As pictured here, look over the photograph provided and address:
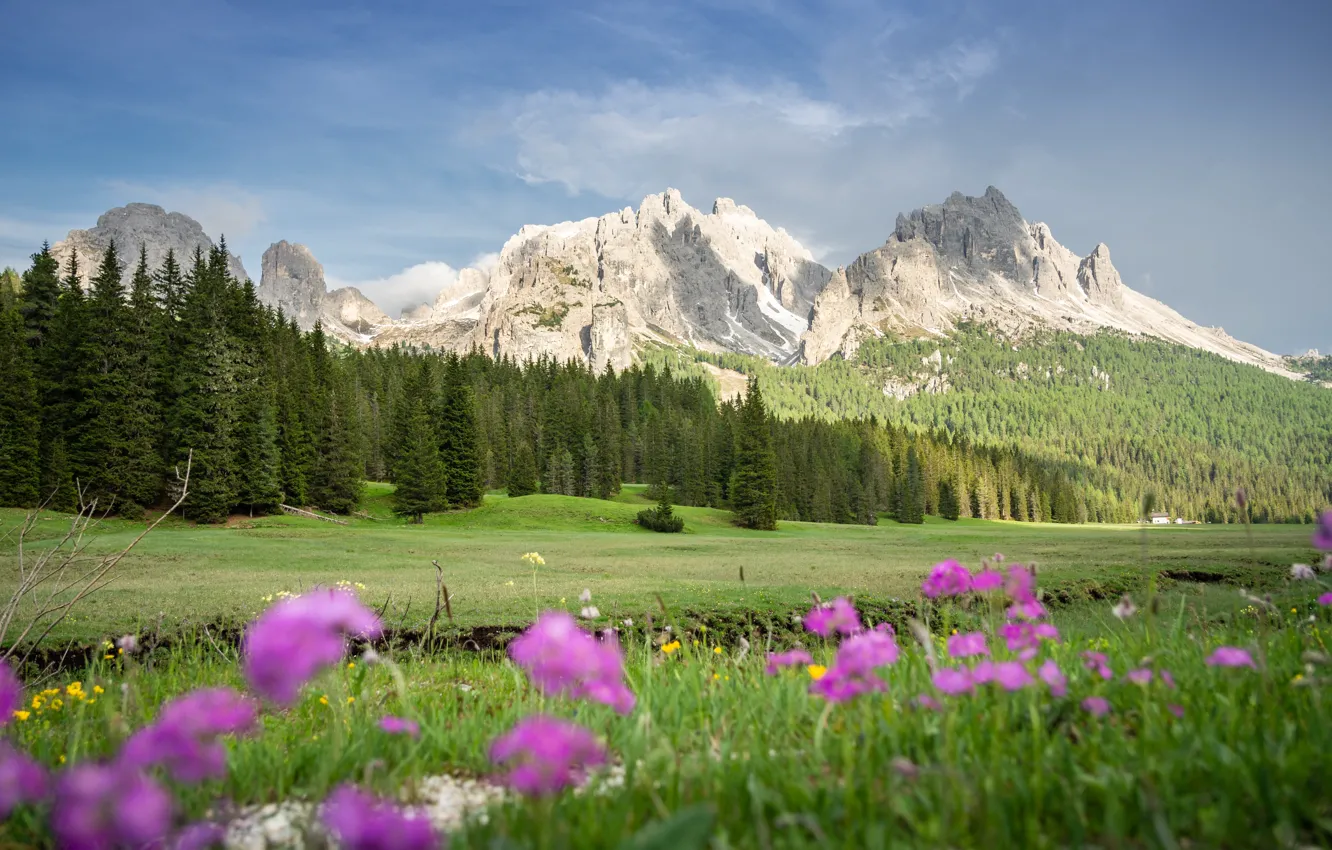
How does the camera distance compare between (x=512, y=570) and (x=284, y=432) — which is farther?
(x=284, y=432)

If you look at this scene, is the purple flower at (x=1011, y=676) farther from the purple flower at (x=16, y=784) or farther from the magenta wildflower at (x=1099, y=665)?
the purple flower at (x=16, y=784)

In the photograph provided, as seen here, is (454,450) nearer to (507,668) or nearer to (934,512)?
(507,668)

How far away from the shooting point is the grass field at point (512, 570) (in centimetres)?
1331

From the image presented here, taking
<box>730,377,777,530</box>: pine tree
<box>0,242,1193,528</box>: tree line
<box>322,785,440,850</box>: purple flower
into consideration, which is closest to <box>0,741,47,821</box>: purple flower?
<box>322,785,440,850</box>: purple flower

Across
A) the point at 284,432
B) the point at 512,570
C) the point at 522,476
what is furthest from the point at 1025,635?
the point at 522,476

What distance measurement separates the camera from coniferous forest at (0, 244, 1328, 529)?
39562 millimetres

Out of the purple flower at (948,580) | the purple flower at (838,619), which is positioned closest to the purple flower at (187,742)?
the purple flower at (838,619)

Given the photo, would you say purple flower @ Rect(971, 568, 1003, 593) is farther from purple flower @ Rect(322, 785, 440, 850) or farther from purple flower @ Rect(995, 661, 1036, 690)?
purple flower @ Rect(322, 785, 440, 850)

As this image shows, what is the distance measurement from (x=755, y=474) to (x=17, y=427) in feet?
171

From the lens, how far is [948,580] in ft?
10.1

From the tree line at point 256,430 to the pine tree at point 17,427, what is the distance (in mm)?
84

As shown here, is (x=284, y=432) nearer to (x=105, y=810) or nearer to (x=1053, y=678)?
(x=105, y=810)

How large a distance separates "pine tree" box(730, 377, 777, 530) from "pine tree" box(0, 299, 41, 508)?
50056mm

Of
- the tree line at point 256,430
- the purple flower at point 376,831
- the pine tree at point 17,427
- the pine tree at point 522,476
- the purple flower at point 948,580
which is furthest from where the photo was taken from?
the pine tree at point 522,476
